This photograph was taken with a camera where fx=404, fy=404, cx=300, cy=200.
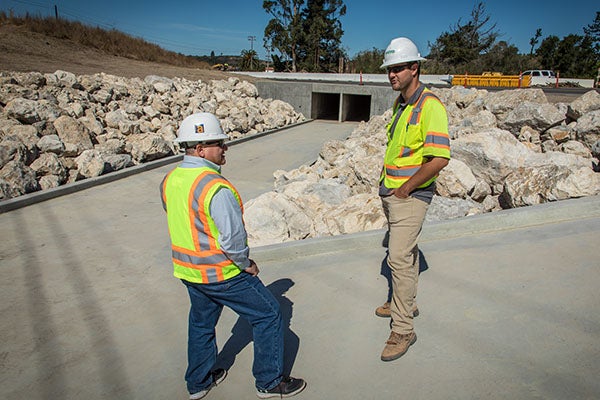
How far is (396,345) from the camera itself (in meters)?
2.63

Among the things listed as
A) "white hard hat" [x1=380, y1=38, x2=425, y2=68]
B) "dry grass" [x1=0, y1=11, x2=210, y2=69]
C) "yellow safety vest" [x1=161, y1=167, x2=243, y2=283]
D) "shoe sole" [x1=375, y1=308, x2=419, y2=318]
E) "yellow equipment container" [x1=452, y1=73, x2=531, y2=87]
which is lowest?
"shoe sole" [x1=375, y1=308, x2=419, y2=318]

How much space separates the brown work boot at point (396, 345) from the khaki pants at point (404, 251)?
0.04 metres

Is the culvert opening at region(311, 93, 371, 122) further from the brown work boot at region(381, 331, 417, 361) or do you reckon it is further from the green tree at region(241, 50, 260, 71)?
the green tree at region(241, 50, 260, 71)

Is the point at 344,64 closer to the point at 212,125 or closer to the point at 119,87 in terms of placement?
the point at 119,87

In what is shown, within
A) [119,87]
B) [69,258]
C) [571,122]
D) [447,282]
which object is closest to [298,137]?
[119,87]

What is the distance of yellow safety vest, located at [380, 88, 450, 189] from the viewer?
245cm

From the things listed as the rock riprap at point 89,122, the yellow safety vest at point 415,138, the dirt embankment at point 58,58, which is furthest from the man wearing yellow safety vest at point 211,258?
the dirt embankment at point 58,58

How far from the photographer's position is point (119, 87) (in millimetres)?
13141

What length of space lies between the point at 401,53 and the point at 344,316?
1.95 meters

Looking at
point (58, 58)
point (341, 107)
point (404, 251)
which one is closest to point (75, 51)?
point (58, 58)

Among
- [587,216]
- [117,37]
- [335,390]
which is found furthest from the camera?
[117,37]

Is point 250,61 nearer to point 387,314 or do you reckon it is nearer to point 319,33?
point 319,33

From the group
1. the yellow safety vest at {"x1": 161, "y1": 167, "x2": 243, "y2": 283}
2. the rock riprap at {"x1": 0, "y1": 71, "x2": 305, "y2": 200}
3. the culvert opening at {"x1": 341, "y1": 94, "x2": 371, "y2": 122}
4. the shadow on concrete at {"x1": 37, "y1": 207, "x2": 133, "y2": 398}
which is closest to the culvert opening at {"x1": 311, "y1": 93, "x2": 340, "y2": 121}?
the culvert opening at {"x1": 341, "y1": 94, "x2": 371, "y2": 122}

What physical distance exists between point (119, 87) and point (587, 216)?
13153mm
